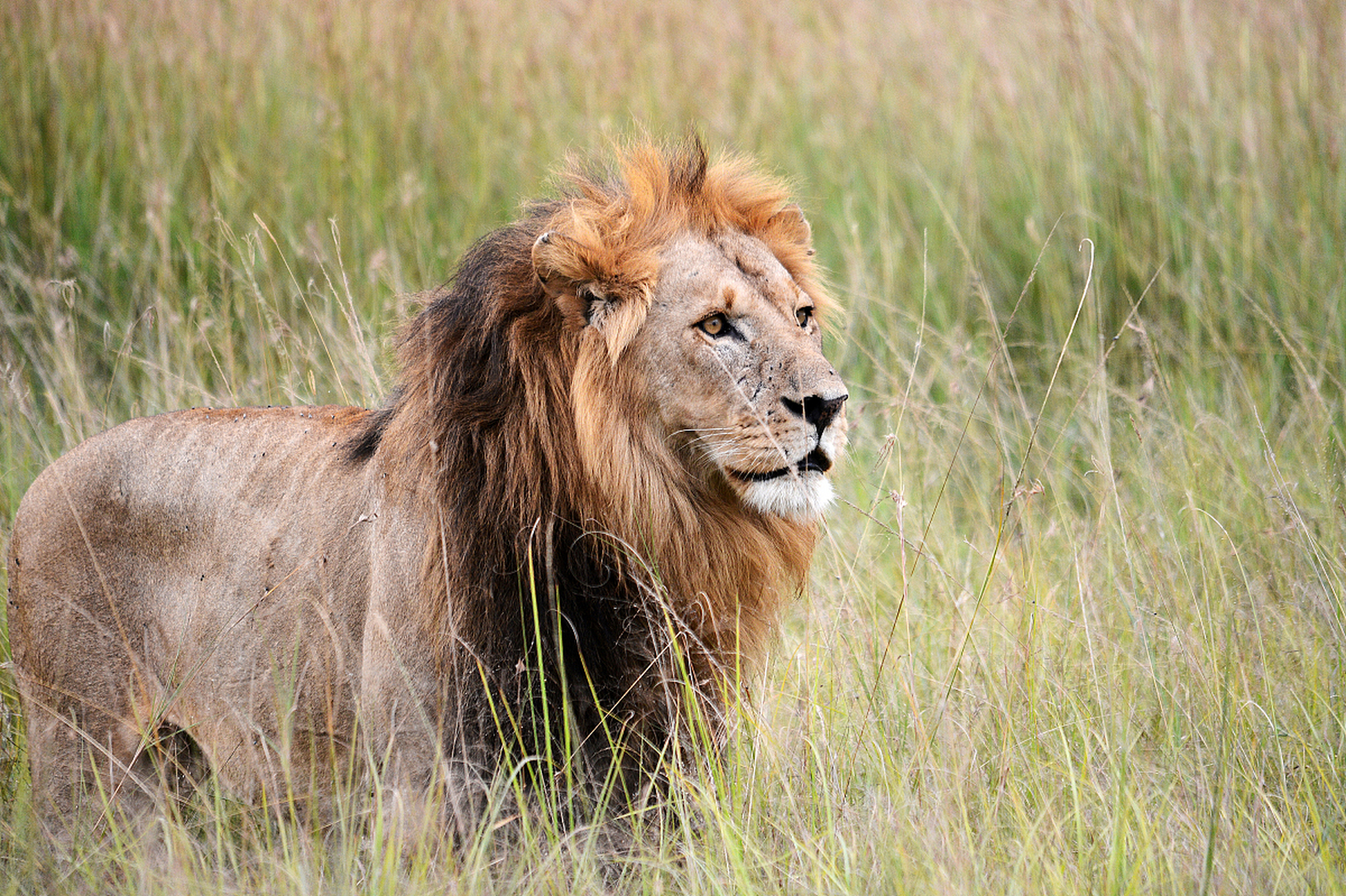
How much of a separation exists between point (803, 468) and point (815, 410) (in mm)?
145

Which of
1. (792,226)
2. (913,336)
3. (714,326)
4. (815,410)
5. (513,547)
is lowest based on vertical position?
(913,336)

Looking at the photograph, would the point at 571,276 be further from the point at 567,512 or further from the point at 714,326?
the point at 567,512

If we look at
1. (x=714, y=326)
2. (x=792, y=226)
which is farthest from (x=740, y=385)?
(x=792, y=226)

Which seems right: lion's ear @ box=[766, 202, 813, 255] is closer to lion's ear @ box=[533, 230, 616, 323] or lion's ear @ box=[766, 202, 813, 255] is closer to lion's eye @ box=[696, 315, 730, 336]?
lion's eye @ box=[696, 315, 730, 336]

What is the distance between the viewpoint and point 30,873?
8.98ft

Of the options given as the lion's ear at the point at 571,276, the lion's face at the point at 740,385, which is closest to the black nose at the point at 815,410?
the lion's face at the point at 740,385

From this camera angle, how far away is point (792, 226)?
337 cm

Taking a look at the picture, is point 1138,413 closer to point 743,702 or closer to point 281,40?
point 743,702

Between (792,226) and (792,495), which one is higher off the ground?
(792,226)

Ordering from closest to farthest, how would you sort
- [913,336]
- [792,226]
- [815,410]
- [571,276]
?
[815,410] → [571,276] → [792,226] → [913,336]

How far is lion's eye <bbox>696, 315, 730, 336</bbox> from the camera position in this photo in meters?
2.86

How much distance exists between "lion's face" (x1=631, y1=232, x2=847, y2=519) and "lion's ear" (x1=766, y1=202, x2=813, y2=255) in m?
0.39

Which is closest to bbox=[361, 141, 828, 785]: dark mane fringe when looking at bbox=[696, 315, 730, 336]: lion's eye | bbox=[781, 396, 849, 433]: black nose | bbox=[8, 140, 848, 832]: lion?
bbox=[8, 140, 848, 832]: lion

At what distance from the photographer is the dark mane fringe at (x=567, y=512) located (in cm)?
279
